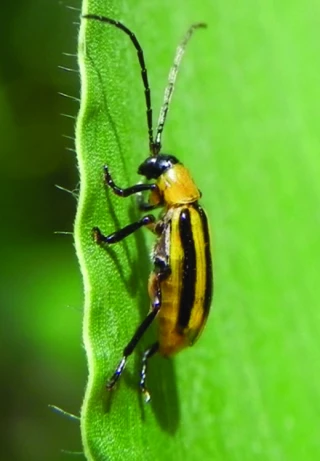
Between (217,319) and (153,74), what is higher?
(153,74)

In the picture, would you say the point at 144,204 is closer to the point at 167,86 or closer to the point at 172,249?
the point at 172,249

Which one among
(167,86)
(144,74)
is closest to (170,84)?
(167,86)

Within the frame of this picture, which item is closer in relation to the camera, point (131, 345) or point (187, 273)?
point (131, 345)

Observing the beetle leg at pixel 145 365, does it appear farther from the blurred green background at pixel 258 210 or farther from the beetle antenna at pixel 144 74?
the beetle antenna at pixel 144 74

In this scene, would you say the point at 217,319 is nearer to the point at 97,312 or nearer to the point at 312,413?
the point at 312,413

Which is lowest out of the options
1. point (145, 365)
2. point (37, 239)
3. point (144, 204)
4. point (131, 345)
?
point (37, 239)

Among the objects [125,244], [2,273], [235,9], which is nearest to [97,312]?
[125,244]
